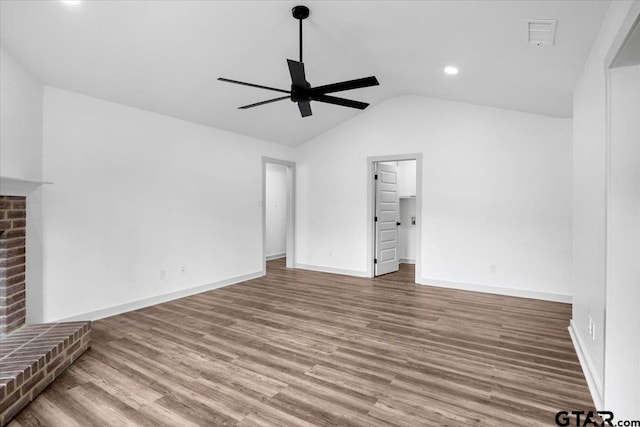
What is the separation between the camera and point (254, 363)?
2809 mm

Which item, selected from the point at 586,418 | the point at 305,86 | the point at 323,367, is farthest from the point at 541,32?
the point at 323,367

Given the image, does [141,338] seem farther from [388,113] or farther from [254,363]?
[388,113]

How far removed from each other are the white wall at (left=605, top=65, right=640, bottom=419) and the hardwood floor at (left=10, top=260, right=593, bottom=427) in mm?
494

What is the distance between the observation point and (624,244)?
5.98 ft

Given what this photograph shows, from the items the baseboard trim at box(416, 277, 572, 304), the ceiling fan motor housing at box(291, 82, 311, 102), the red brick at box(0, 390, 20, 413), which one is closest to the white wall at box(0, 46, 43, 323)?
the red brick at box(0, 390, 20, 413)

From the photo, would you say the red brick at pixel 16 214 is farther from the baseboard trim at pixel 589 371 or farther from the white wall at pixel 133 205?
the baseboard trim at pixel 589 371

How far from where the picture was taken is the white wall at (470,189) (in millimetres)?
4680

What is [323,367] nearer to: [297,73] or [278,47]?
[297,73]

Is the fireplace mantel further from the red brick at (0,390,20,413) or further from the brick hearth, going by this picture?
the red brick at (0,390,20,413)

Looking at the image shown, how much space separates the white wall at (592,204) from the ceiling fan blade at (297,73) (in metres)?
1.93

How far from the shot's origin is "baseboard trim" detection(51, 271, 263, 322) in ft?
12.5

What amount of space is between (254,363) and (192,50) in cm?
302

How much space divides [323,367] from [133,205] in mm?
3152

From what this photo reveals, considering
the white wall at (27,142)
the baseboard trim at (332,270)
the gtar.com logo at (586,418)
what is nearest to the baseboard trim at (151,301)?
the white wall at (27,142)
